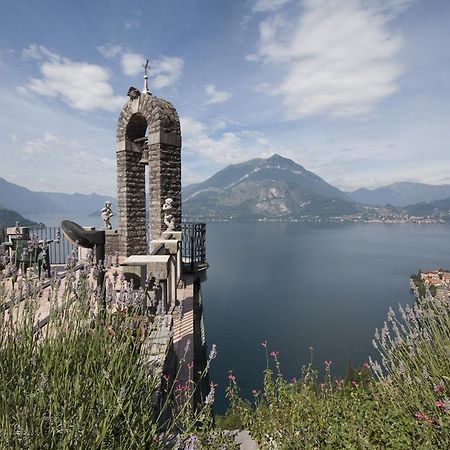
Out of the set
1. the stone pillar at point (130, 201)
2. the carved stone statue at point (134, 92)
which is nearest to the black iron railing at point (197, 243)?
the stone pillar at point (130, 201)

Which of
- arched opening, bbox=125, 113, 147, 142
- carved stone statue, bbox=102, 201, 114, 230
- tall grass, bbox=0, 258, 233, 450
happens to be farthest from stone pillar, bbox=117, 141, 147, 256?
tall grass, bbox=0, 258, 233, 450

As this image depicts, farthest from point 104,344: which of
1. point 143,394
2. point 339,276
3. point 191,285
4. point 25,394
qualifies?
point 339,276

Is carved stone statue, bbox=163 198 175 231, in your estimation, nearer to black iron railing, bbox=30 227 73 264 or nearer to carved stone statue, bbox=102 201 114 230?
black iron railing, bbox=30 227 73 264

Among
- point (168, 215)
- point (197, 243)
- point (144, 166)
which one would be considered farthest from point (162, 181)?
point (144, 166)

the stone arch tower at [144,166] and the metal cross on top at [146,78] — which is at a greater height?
the metal cross on top at [146,78]

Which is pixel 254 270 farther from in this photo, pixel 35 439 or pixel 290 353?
pixel 35 439

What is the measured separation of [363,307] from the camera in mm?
55188

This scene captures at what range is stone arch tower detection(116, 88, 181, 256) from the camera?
1002 centimetres

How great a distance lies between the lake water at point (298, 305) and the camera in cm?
4091

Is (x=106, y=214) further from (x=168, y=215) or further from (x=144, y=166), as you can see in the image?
(x=168, y=215)

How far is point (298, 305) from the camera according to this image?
5800cm

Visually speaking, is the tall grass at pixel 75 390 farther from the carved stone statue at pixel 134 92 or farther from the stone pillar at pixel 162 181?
the carved stone statue at pixel 134 92

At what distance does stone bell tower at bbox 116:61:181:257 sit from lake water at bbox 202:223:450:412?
29.7m

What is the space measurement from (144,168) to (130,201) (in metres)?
1.45
